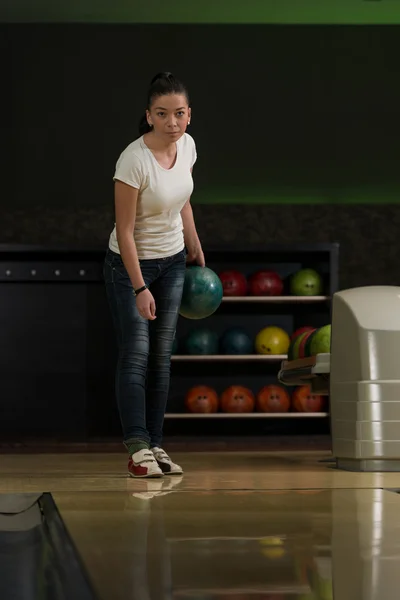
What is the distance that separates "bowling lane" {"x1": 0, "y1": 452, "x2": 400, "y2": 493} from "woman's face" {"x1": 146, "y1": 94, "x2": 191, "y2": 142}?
125 centimetres

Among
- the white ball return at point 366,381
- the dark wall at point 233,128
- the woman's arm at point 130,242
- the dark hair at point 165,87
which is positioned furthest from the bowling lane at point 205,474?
the dark wall at point 233,128

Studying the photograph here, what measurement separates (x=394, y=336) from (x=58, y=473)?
57.7 inches

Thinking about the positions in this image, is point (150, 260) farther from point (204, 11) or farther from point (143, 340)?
point (204, 11)

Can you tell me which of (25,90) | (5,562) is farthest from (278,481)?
(25,90)

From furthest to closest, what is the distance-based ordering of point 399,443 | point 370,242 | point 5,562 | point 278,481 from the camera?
1. point 370,242
2. point 399,443
3. point 278,481
4. point 5,562

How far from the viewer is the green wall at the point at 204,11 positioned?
25.1 ft

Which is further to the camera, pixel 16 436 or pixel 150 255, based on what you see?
pixel 16 436

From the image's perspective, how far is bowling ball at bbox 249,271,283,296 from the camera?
7312mm

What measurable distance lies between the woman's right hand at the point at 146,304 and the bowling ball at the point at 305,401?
12.4 ft

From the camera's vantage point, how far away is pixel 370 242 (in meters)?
7.97

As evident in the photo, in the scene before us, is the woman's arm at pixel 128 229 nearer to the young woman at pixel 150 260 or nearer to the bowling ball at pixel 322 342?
the young woman at pixel 150 260

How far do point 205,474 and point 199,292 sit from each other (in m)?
0.76

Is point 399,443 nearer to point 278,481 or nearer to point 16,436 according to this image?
point 278,481

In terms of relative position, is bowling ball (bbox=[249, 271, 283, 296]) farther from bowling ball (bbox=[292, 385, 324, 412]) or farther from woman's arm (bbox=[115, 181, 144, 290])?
woman's arm (bbox=[115, 181, 144, 290])
